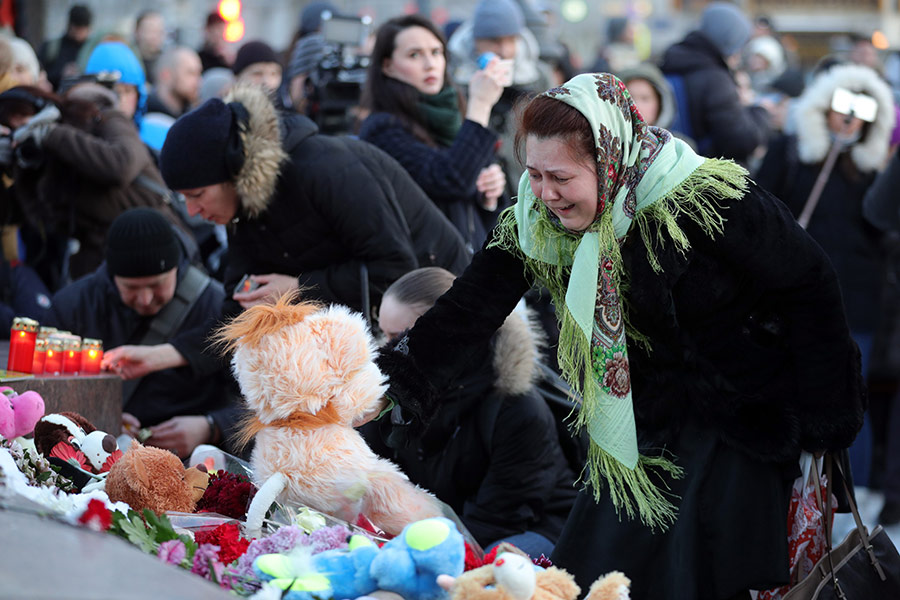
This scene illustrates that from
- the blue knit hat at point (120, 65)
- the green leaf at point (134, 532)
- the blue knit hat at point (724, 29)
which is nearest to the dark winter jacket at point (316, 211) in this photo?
the green leaf at point (134, 532)

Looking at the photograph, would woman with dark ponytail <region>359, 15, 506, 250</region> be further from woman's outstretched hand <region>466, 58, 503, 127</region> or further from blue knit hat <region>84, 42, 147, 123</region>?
blue knit hat <region>84, 42, 147, 123</region>

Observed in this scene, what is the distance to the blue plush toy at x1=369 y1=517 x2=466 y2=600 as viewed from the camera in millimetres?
1790

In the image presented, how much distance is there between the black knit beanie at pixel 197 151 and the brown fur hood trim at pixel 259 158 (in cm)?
6

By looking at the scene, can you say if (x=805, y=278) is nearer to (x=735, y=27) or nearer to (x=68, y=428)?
(x=68, y=428)

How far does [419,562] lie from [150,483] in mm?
747

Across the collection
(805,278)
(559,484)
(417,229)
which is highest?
(805,278)

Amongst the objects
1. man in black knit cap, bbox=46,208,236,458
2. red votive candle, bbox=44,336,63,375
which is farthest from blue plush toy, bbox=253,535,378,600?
man in black knit cap, bbox=46,208,236,458

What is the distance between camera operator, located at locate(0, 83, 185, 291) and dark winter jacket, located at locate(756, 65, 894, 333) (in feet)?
10.3

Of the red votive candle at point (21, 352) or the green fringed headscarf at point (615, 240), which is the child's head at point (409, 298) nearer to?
the green fringed headscarf at point (615, 240)

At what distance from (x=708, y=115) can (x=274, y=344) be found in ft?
16.2

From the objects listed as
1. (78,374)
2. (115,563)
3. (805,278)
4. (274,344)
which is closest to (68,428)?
(78,374)

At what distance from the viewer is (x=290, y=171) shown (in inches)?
140

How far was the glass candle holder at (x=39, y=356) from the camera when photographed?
327cm

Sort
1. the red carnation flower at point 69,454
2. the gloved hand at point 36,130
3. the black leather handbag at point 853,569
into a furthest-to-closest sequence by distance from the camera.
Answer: the gloved hand at point 36,130
the red carnation flower at point 69,454
the black leather handbag at point 853,569
